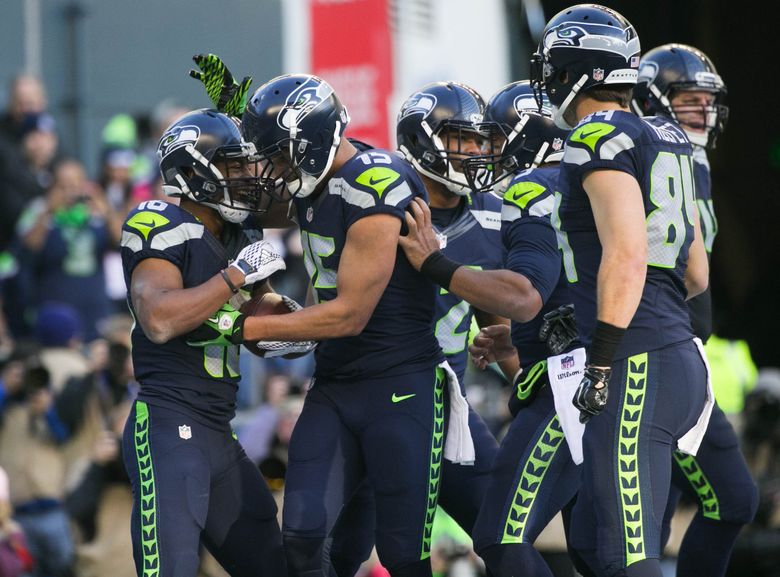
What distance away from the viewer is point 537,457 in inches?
223

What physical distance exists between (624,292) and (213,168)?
5.67 ft

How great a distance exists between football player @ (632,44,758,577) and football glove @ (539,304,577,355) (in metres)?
0.86

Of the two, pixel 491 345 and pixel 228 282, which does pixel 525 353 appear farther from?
pixel 228 282

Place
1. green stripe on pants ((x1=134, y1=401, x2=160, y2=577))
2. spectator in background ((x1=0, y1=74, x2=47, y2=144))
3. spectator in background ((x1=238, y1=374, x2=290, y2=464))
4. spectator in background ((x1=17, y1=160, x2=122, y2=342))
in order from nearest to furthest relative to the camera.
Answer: green stripe on pants ((x1=134, y1=401, x2=160, y2=577)), spectator in background ((x1=238, y1=374, x2=290, y2=464)), spectator in background ((x1=17, y1=160, x2=122, y2=342)), spectator in background ((x1=0, y1=74, x2=47, y2=144))

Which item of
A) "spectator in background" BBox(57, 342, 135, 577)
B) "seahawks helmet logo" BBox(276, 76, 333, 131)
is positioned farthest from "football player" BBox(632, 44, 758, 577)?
"spectator in background" BBox(57, 342, 135, 577)

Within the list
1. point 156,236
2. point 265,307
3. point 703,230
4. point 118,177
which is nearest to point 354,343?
point 265,307

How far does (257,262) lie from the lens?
564cm

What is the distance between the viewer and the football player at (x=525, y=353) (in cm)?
562

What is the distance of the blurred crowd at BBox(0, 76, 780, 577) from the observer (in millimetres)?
8469

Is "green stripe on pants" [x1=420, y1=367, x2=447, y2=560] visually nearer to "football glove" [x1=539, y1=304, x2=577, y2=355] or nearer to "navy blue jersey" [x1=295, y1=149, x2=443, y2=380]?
"navy blue jersey" [x1=295, y1=149, x2=443, y2=380]

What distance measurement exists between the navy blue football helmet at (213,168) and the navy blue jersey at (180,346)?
0.35ft

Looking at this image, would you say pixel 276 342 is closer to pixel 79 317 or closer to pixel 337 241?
pixel 337 241

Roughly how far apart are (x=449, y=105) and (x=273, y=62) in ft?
26.2

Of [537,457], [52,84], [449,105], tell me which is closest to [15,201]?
[52,84]
